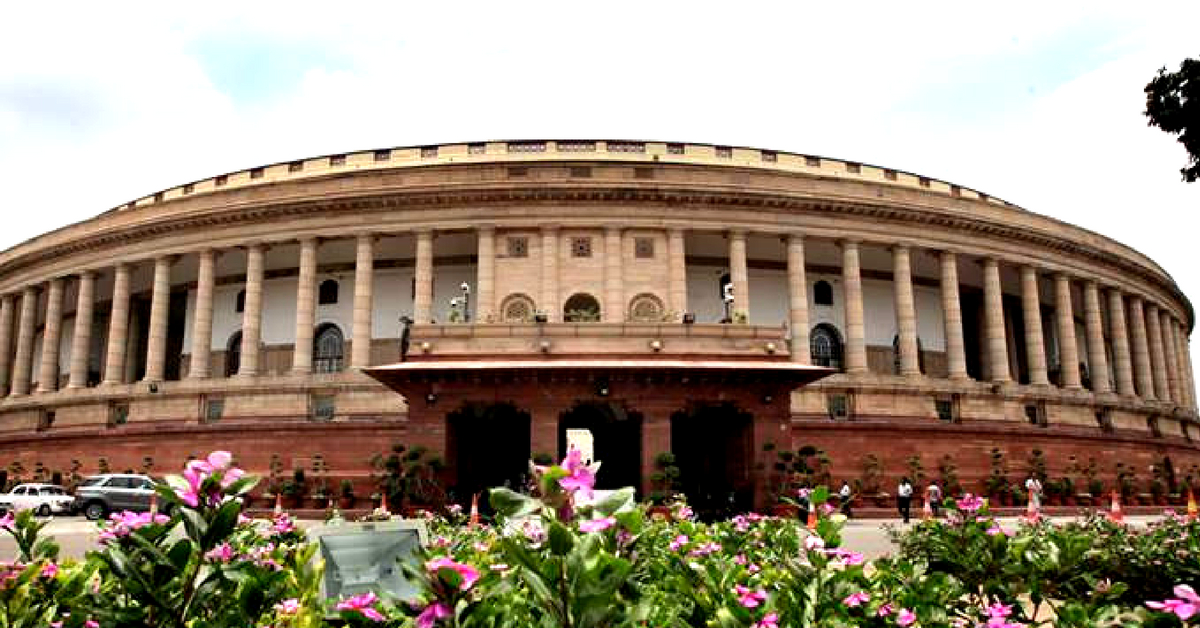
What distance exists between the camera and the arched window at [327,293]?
162ft

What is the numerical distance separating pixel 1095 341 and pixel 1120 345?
3.66m

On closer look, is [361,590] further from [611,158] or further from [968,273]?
[968,273]

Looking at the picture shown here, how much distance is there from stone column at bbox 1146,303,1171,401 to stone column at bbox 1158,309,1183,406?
115 centimetres

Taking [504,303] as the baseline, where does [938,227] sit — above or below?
above

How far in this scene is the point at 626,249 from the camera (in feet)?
145

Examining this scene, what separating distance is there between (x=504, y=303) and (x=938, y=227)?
80.3ft

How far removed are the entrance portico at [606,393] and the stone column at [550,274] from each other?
15705 millimetres

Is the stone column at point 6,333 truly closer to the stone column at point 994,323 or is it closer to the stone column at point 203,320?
the stone column at point 203,320

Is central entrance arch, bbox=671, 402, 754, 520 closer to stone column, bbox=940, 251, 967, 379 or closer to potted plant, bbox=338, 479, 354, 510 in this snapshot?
potted plant, bbox=338, 479, 354, 510

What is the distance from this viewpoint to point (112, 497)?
32938 millimetres

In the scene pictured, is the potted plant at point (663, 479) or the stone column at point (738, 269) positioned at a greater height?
the stone column at point (738, 269)

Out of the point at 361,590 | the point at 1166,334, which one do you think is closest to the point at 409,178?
the point at 361,590

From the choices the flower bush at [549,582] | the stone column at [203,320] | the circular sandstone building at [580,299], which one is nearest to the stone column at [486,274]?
the circular sandstone building at [580,299]

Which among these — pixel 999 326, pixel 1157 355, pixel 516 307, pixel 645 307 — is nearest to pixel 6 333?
pixel 516 307
